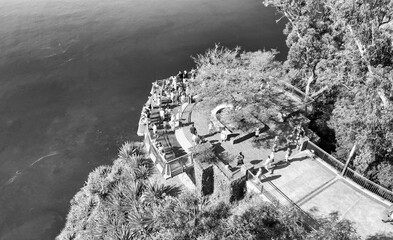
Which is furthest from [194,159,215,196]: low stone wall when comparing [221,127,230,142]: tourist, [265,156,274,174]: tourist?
[265,156,274,174]: tourist

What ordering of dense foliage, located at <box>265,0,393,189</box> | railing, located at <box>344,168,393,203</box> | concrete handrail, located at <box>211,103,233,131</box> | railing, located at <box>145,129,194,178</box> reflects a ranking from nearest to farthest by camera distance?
dense foliage, located at <box>265,0,393,189</box> < railing, located at <box>344,168,393,203</box> < railing, located at <box>145,129,194,178</box> < concrete handrail, located at <box>211,103,233,131</box>

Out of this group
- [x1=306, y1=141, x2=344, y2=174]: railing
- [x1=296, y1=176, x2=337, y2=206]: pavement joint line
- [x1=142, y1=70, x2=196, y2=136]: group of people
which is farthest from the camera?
[x1=142, y1=70, x2=196, y2=136]: group of people

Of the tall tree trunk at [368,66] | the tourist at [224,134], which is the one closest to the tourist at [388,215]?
the tall tree trunk at [368,66]

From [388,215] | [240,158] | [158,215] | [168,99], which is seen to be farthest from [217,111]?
[388,215]

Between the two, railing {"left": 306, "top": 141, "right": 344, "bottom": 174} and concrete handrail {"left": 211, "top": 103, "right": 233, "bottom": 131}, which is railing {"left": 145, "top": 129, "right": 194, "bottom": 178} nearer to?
concrete handrail {"left": 211, "top": 103, "right": 233, "bottom": 131}

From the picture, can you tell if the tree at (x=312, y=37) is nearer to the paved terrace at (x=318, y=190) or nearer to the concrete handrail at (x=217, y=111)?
the paved terrace at (x=318, y=190)
